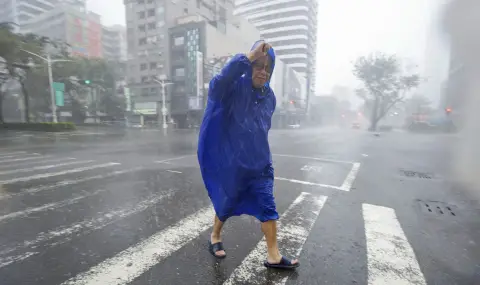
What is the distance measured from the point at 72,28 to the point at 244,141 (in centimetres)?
8275

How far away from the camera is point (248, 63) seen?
7.54ft

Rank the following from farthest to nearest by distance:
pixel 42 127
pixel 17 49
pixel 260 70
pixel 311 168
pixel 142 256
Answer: pixel 42 127
pixel 17 49
pixel 311 168
pixel 142 256
pixel 260 70

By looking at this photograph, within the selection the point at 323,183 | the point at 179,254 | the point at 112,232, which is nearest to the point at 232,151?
the point at 179,254

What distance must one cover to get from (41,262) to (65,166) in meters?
5.57

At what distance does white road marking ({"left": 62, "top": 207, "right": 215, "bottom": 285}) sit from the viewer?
84.4 inches

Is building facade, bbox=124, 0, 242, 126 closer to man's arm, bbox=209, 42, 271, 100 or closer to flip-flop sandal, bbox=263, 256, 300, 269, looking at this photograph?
man's arm, bbox=209, 42, 271, 100

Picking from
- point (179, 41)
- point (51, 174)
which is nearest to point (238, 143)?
point (51, 174)

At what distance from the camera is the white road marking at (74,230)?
2.54m

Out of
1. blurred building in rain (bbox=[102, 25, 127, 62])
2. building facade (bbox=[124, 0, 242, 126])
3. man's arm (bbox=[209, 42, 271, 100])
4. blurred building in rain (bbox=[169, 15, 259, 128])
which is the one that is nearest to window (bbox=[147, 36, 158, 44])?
building facade (bbox=[124, 0, 242, 126])

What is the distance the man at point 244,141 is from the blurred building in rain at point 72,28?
73.1 meters

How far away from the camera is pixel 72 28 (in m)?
66.9

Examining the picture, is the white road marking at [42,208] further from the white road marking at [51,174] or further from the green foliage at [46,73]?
the green foliage at [46,73]

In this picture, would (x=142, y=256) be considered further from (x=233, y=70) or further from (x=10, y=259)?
(x=233, y=70)

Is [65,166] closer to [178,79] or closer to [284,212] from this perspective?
[284,212]
